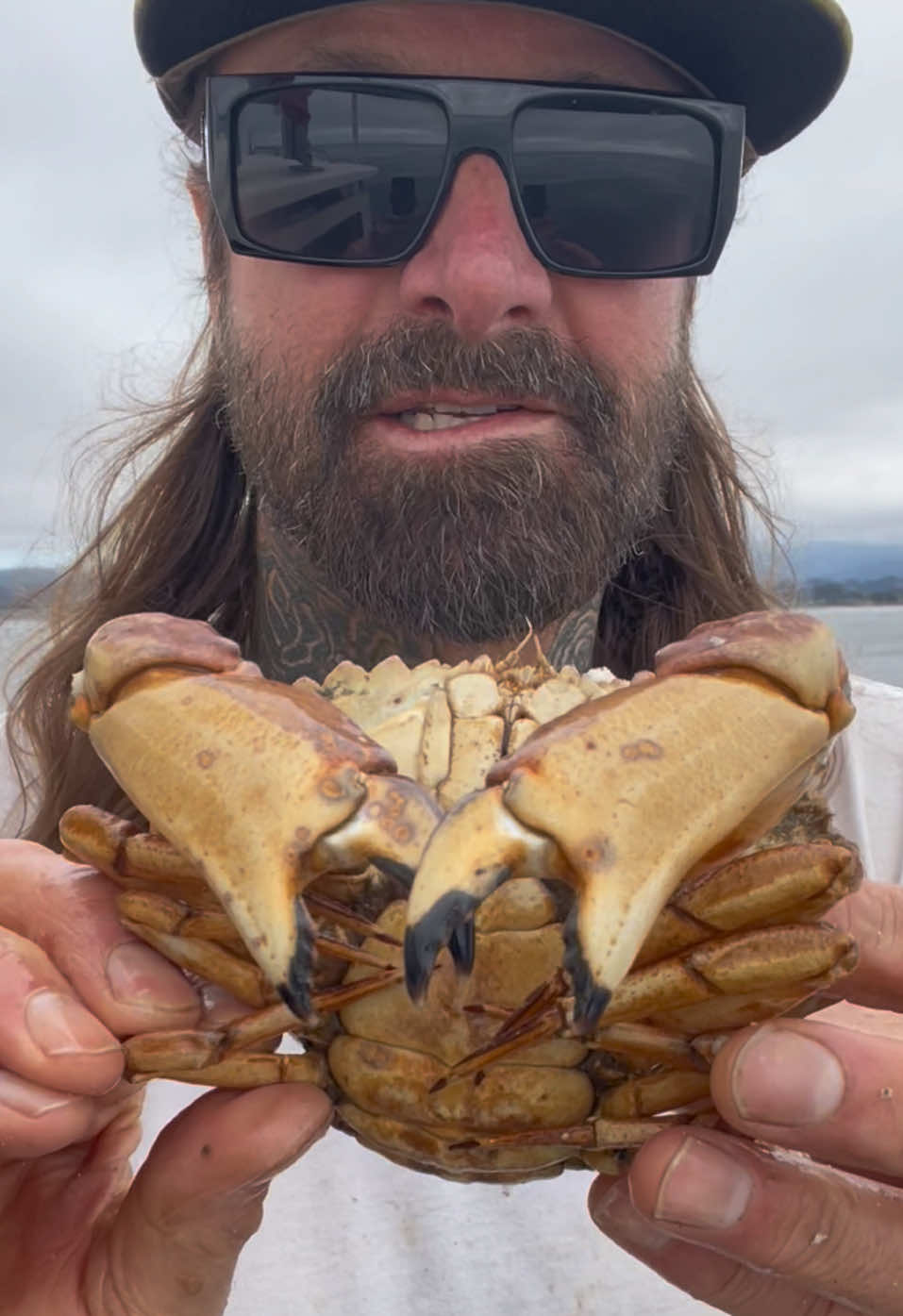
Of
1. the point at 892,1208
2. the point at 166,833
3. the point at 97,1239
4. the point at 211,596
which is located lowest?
the point at 97,1239

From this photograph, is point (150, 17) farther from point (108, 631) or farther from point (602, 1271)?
point (602, 1271)

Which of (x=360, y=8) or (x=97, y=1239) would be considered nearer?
(x=97, y=1239)

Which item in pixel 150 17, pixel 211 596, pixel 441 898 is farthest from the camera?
pixel 211 596

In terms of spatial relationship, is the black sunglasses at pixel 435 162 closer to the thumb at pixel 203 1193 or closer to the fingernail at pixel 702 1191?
the thumb at pixel 203 1193

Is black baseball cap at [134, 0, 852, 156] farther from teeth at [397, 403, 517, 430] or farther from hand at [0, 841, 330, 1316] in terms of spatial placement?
hand at [0, 841, 330, 1316]

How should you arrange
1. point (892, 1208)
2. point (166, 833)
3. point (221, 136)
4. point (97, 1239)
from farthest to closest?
1. point (221, 136)
2. point (97, 1239)
3. point (892, 1208)
4. point (166, 833)

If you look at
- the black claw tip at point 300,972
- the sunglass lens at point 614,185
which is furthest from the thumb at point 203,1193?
the sunglass lens at point 614,185

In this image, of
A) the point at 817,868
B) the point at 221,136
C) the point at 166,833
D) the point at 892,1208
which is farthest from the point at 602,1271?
the point at 221,136
